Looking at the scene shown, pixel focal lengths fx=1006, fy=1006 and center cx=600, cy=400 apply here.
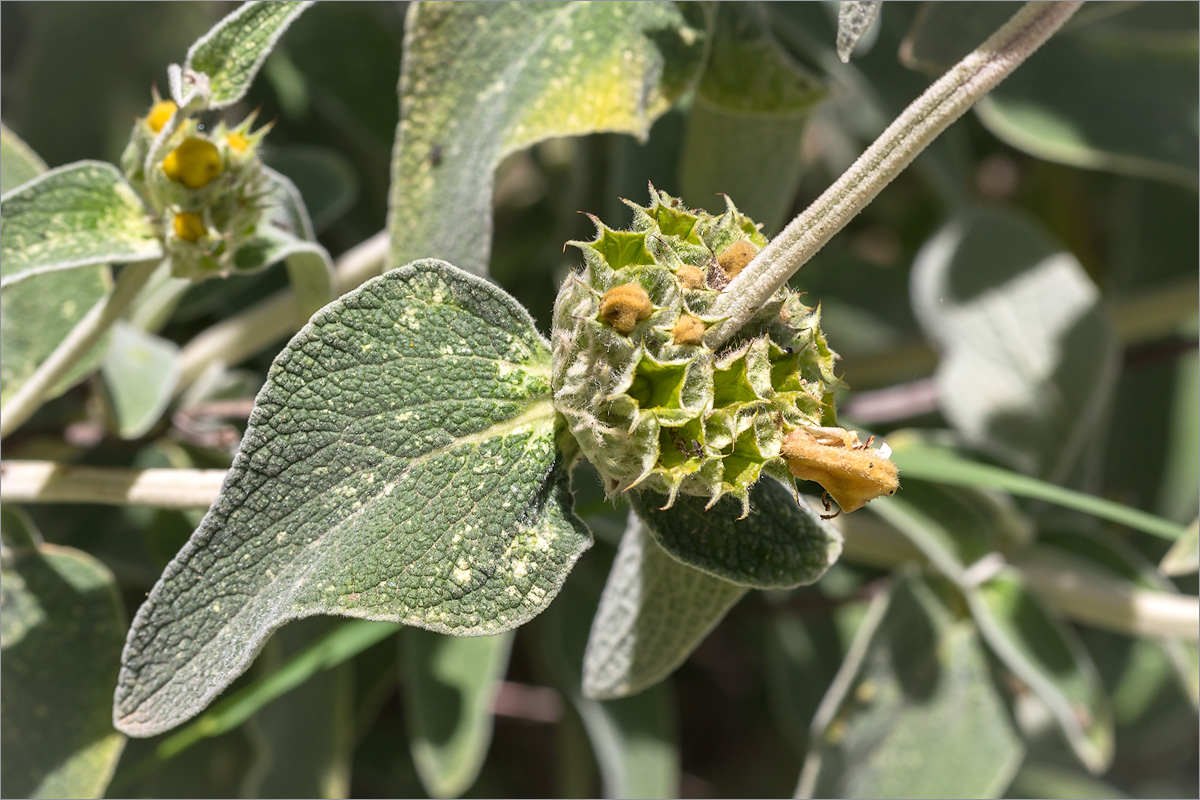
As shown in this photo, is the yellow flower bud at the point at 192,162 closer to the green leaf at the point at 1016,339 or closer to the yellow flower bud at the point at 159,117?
the yellow flower bud at the point at 159,117

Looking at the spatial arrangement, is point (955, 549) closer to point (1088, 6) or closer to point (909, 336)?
point (909, 336)

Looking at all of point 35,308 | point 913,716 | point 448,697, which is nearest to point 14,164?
point 35,308

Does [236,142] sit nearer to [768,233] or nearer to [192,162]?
[192,162]

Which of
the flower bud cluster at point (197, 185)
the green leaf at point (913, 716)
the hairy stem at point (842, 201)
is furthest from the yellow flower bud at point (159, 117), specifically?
the green leaf at point (913, 716)

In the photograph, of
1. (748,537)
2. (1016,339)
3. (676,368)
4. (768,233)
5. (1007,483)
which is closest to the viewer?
(676,368)

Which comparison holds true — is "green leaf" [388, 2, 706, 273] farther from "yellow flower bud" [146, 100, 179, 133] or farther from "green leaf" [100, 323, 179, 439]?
"green leaf" [100, 323, 179, 439]

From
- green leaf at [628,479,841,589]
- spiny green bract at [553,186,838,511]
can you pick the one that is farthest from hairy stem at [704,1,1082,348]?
green leaf at [628,479,841,589]
